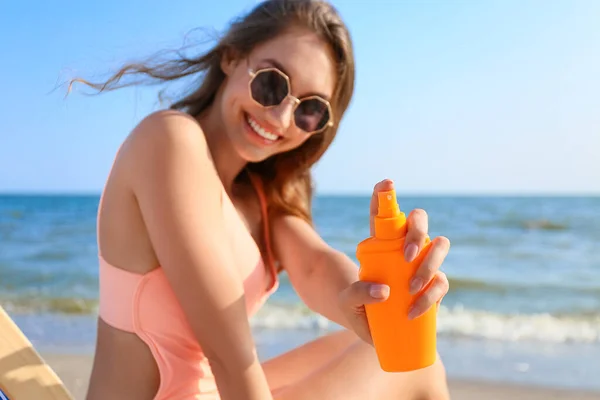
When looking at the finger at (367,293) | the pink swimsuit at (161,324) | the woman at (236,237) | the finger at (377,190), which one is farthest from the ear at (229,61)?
the finger at (367,293)

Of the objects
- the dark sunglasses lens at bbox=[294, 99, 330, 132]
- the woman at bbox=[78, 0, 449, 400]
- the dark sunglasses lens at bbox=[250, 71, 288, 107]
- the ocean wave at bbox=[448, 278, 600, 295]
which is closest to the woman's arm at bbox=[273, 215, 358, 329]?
the woman at bbox=[78, 0, 449, 400]

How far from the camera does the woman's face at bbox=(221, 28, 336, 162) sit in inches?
76.6

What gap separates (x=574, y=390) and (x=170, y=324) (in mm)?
2933

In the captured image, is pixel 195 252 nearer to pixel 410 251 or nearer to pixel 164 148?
pixel 164 148

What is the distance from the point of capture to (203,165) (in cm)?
162

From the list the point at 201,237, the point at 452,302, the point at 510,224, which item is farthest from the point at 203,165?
the point at 510,224

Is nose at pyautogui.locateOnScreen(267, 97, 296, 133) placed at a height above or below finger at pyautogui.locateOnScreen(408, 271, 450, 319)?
above

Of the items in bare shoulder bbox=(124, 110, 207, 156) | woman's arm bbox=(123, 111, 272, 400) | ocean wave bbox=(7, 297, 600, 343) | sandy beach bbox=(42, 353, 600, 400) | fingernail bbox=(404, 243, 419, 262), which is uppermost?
bare shoulder bbox=(124, 110, 207, 156)

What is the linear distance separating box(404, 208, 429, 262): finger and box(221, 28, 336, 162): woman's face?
76 cm

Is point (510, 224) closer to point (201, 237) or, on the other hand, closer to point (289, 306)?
point (289, 306)

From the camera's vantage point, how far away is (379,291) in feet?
4.25

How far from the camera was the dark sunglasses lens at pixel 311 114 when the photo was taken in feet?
6.56

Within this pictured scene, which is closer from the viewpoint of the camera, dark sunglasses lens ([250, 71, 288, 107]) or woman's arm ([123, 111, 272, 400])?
woman's arm ([123, 111, 272, 400])

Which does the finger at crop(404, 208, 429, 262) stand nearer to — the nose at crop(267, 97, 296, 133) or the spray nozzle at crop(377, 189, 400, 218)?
the spray nozzle at crop(377, 189, 400, 218)
